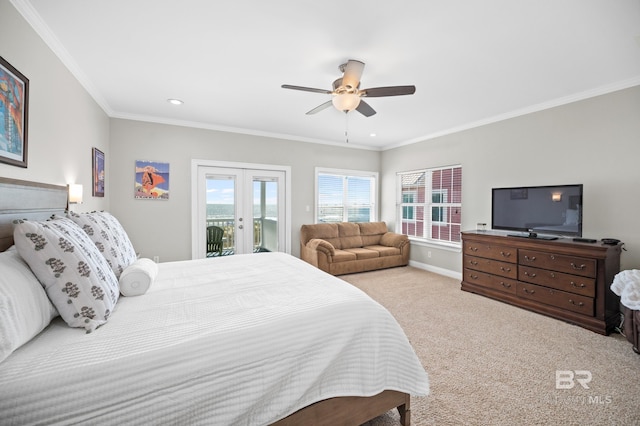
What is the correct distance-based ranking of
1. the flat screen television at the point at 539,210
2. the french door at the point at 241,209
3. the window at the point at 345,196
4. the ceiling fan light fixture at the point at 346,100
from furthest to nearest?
the window at the point at 345,196 < the french door at the point at 241,209 < the flat screen television at the point at 539,210 < the ceiling fan light fixture at the point at 346,100

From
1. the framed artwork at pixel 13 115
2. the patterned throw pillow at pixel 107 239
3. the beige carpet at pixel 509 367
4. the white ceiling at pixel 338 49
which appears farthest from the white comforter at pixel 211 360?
the white ceiling at pixel 338 49

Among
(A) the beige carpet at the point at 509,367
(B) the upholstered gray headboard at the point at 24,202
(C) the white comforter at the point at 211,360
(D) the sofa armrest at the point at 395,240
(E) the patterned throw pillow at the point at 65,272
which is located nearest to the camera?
(C) the white comforter at the point at 211,360

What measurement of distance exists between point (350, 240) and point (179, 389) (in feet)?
15.2

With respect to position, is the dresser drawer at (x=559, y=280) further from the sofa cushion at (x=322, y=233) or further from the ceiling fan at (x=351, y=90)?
the sofa cushion at (x=322, y=233)

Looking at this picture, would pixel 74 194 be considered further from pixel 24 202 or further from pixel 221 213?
pixel 221 213

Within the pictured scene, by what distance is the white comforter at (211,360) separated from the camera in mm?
883

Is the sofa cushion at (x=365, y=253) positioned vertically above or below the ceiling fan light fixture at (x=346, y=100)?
below

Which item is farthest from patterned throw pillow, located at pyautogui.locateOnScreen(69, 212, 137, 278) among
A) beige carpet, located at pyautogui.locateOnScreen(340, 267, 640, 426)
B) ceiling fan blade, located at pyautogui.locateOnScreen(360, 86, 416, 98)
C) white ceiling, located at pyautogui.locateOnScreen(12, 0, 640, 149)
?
ceiling fan blade, located at pyautogui.locateOnScreen(360, 86, 416, 98)

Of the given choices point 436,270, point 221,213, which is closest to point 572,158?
point 436,270

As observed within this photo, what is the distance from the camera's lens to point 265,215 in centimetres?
507

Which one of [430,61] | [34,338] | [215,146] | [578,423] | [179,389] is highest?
[430,61]

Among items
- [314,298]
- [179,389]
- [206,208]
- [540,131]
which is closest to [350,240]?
[206,208]

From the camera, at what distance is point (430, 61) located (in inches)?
97.3

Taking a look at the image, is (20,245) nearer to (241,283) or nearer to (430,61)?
(241,283)
